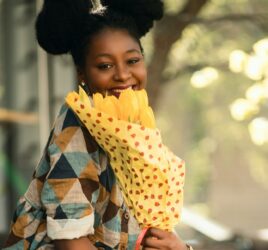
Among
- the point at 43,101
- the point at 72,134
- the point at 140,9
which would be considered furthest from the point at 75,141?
the point at 43,101

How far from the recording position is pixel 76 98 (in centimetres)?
251

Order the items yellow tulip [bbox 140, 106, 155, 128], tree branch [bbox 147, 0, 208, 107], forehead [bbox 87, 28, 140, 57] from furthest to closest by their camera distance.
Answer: tree branch [bbox 147, 0, 208, 107] → forehead [bbox 87, 28, 140, 57] → yellow tulip [bbox 140, 106, 155, 128]

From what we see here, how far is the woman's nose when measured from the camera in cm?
265

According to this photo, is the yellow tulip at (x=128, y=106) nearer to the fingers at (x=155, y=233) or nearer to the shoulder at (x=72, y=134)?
the shoulder at (x=72, y=134)

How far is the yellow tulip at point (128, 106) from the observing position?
8.34 feet

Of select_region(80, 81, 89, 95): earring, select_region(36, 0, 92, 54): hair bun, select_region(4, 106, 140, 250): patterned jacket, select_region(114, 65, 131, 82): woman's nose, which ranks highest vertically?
select_region(36, 0, 92, 54): hair bun

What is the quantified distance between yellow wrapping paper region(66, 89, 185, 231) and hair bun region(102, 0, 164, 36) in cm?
41

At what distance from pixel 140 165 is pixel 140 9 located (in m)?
0.56

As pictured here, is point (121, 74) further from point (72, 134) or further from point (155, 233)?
point (155, 233)

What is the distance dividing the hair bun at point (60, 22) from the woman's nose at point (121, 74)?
17 cm

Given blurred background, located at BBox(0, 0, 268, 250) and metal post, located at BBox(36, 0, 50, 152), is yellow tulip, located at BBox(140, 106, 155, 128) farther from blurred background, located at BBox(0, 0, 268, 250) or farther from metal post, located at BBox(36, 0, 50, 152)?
metal post, located at BBox(36, 0, 50, 152)

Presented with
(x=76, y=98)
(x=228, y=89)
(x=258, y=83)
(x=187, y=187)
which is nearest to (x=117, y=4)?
(x=76, y=98)

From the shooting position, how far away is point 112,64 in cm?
267

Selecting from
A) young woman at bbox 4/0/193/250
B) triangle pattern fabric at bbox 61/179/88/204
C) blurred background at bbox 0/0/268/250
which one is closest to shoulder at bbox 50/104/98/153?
young woman at bbox 4/0/193/250
